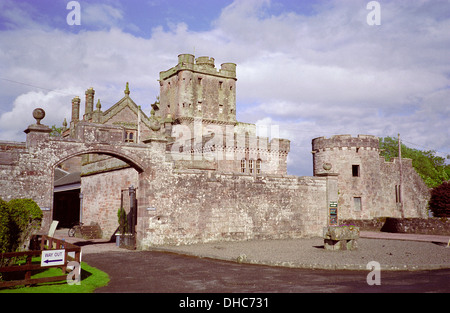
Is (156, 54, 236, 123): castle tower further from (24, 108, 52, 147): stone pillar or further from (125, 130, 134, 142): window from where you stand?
(24, 108, 52, 147): stone pillar

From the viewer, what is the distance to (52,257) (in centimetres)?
898

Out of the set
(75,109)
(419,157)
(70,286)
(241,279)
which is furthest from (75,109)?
(419,157)

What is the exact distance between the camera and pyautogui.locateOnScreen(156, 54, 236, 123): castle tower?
48.8 metres

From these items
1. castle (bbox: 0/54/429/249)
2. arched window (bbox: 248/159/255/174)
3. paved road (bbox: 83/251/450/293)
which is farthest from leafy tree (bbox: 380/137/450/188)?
paved road (bbox: 83/251/450/293)

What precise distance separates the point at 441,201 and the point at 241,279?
27.7 meters

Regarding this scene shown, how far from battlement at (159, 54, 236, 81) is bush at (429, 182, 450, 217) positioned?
29.2m

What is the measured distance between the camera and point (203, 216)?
18000mm

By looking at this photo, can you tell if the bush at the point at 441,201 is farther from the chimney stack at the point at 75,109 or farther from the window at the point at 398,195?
the chimney stack at the point at 75,109

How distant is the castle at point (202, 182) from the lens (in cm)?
1509

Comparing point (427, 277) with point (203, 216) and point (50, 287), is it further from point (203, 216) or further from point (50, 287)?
point (203, 216)

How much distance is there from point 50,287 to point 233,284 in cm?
392

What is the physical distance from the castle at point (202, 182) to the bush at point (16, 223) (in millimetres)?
4358
